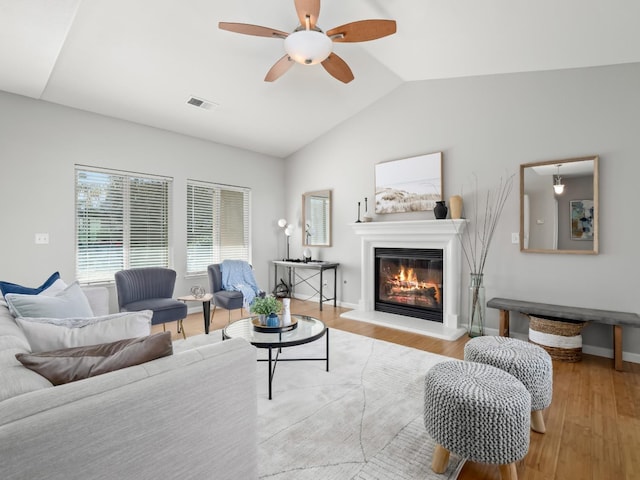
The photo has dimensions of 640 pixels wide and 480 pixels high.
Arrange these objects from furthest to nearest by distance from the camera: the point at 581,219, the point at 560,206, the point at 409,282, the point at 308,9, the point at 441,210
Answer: the point at 409,282
the point at 441,210
the point at 560,206
the point at 581,219
the point at 308,9

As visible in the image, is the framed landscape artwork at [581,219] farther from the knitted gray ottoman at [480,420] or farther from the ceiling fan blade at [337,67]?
the ceiling fan blade at [337,67]

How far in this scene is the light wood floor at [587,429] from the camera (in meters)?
1.69

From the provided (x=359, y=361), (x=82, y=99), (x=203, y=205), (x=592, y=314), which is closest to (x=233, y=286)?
(x=203, y=205)

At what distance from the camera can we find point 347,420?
6.93ft

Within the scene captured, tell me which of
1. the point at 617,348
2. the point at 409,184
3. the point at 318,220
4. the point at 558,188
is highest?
the point at 409,184

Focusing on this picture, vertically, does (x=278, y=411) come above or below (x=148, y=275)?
below

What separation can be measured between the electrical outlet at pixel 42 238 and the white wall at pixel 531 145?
13.2ft

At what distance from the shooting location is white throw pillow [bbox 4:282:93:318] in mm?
1805

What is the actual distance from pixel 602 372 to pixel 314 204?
173 inches

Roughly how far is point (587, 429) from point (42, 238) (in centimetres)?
531

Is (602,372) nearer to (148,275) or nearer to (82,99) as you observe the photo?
(148,275)

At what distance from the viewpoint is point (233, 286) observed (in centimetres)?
450

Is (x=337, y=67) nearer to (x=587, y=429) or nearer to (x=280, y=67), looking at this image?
(x=280, y=67)

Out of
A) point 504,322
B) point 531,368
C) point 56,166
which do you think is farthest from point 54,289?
point 504,322
